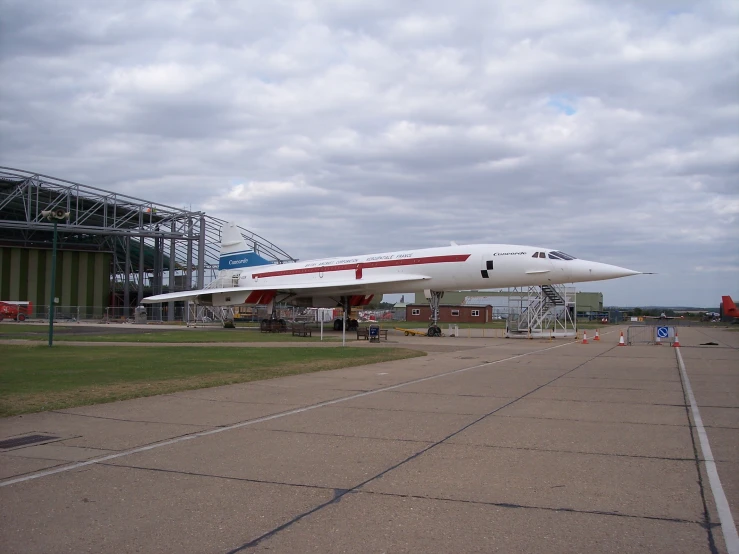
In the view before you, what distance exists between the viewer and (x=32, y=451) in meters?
7.04

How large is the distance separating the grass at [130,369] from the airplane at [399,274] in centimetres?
Result: 1269

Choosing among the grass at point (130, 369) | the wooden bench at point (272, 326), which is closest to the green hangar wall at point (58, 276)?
the wooden bench at point (272, 326)

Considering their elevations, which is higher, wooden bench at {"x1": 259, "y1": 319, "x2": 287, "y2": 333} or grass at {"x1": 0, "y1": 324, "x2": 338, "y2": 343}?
wooden bench at {"x1": 259, "y1": 319, "x2": 287, "y2": 333}

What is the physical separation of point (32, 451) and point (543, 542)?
568 centimetres

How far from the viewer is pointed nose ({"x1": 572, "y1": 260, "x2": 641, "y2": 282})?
30328 millimetres

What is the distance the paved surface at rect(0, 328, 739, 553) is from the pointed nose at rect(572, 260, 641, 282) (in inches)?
766

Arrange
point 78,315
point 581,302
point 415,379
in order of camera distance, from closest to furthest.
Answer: point 415,379 → point 78,315 → point 581,302

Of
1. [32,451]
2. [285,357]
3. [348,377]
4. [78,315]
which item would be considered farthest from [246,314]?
[32,451]

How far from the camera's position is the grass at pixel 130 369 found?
35.6 ft

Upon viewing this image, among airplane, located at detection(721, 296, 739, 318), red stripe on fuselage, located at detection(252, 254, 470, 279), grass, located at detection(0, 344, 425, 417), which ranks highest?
red stripe on fuselage, located at detection(252, 254, 470, 279)

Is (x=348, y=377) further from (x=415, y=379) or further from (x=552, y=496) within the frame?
(x=552, y=496)

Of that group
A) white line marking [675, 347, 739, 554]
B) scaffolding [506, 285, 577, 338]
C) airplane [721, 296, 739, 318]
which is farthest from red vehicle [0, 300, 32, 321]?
airplane [721, 296, 739, 318]

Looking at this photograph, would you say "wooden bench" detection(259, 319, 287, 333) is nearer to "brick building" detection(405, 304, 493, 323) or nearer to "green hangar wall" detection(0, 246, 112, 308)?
"green hangar wall" detection(0, 246, 112, 308)

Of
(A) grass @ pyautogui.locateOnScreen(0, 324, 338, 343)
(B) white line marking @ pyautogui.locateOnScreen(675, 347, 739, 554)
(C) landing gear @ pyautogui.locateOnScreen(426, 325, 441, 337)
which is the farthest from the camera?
(C) landing gear @ pyautogui.locateOnScreen(426, 325, 441, 337)
